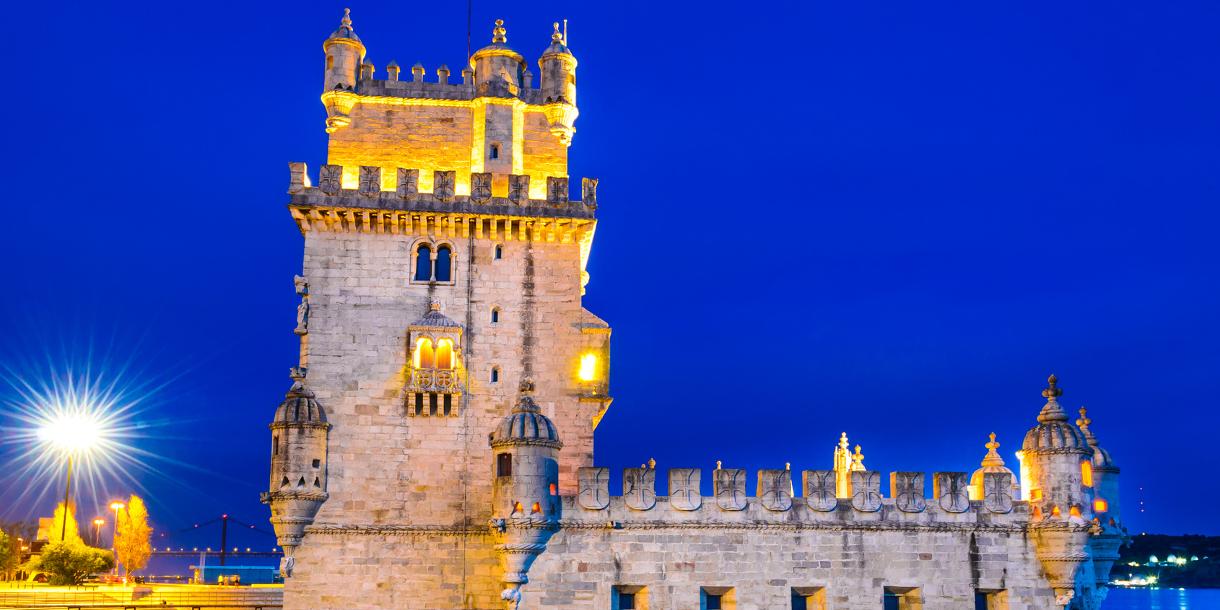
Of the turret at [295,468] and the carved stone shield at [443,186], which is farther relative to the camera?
the carved stone shield at [443,186]

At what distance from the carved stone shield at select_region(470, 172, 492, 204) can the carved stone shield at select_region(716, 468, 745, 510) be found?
1188 cm

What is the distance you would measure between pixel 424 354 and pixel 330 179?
654 centimetres

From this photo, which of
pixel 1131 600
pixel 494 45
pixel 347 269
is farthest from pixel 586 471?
pixel 1131 600

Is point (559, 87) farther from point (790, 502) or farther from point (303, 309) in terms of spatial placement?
point (790, 502)

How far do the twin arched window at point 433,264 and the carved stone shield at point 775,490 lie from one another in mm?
12271

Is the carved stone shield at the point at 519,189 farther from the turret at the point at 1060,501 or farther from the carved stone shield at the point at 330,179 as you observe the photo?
the turret at the point at 1060,501

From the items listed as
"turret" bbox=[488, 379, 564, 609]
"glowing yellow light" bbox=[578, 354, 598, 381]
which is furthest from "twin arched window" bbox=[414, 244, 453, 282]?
"turret" bbox=[488, 379, 564, 609]

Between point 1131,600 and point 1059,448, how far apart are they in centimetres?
19003

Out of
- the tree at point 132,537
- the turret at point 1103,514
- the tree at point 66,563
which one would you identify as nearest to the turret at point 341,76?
Answer: the turret at point 1103,514

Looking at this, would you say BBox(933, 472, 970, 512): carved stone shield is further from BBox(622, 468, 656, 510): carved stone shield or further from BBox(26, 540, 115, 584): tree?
BBox(26, 540, 115, 584): tree

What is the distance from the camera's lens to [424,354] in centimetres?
3572

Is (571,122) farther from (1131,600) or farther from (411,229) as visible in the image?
(1131,600)

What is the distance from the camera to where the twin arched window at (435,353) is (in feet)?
116

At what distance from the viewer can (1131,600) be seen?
199 meters
